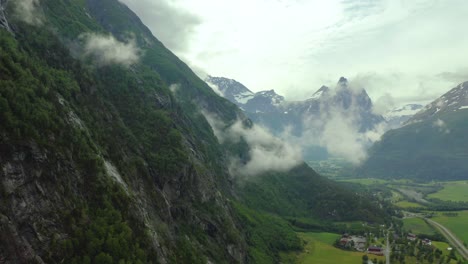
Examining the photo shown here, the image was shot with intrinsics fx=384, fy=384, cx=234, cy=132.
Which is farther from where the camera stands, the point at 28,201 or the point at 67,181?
the point at 67,181

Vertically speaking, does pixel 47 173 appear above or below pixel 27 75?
below

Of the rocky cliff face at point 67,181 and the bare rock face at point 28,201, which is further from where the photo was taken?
the rocky cliff face at point 67,181

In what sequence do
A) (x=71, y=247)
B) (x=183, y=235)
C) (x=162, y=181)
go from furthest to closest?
(x=162, y=181)
(x=183, y=235)
(x=71, y=247)

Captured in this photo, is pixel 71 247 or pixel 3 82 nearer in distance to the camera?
pixel 71 247

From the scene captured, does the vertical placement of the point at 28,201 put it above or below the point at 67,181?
below

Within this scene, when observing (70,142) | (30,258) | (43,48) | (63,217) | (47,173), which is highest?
(43,48)

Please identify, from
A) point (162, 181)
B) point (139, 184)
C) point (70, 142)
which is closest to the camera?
point (70, 142)

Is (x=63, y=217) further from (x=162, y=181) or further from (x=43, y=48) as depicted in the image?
(x=43, y=48)

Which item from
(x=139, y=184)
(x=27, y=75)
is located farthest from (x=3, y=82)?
(x=139, y=184)

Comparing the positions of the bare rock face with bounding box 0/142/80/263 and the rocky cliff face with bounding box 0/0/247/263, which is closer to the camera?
the bare rock face with bounding box 0/142/80/263
